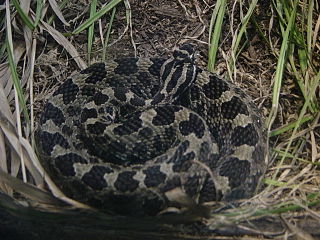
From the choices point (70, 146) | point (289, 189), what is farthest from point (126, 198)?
point (289, 189)

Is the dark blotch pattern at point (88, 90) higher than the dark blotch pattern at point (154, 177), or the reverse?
the dark blotch pattern at point (88, 90)

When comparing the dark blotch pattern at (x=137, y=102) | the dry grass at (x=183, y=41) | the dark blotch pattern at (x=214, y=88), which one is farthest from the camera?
the dark blotch pattern at (x=137, y=102)

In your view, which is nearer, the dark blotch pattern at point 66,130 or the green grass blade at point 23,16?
the dark blotch pattern at point 66,130

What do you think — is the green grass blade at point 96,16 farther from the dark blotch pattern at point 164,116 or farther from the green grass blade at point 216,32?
the dark blotch pattern at point 164,116

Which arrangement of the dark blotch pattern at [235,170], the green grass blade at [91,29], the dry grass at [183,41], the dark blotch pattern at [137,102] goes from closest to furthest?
the dark blotch pattern at [235,170]
the dry grass at [183,41]
the dark blotch pattern at [137,102]
the green grass blade at [91,29]

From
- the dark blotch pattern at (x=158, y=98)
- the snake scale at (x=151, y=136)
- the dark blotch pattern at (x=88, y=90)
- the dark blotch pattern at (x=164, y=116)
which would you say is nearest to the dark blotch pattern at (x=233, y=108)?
the snake scale at (x=151, y=136)

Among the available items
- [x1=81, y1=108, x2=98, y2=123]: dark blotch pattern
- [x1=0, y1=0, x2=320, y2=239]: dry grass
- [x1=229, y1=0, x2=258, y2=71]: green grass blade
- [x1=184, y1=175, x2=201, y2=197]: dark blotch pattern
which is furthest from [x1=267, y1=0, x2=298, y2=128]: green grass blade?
[x1=81, y1=108, x2=98, y2=123]: dark blotch pattern

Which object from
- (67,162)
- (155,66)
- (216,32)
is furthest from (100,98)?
(216,32)
